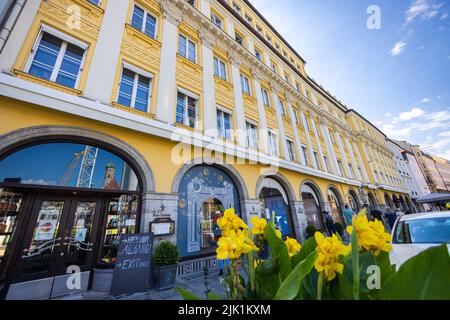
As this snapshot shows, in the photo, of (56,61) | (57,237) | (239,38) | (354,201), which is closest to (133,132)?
(56,61)

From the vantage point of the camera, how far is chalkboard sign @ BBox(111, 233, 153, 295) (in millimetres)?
4102

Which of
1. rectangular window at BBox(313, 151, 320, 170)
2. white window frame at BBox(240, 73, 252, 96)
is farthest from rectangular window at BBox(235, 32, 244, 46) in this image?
rectangular window at BBox(313, 151, 320, 170)

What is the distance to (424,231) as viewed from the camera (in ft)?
12.2

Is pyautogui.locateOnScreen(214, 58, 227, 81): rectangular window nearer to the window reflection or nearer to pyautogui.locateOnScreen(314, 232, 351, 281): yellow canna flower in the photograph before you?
the window reflection

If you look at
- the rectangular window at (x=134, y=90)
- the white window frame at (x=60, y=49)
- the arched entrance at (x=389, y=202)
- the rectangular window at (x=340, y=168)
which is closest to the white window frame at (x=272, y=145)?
the rectangular window at (x=134, y=90)

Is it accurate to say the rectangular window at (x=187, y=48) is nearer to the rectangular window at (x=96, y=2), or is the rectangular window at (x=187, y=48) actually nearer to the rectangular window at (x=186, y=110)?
the rectangular window at (x=186, y=110)

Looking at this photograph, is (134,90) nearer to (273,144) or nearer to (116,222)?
(116,222)

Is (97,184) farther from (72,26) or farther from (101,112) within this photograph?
(72,26)

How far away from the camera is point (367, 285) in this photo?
0.65 meters

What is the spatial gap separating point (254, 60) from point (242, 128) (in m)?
5.14

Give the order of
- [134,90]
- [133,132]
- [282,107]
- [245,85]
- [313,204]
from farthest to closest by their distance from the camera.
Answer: [282,107], [313,204], [245,85], [134,90], [133,132]

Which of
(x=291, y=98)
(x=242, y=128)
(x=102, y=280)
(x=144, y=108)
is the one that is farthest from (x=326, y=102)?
(x=102, y=280)

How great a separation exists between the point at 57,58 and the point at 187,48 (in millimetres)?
4803

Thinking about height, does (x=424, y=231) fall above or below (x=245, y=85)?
below
